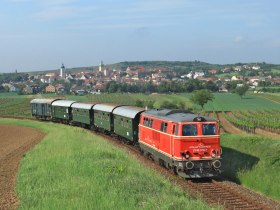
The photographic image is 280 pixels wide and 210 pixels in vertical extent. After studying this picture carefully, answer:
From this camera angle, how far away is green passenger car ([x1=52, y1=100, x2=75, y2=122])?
5918 cm

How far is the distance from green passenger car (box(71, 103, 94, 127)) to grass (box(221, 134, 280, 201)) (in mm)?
23501

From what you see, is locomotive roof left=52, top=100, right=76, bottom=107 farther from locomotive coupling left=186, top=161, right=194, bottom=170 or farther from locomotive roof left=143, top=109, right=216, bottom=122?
locomotive coupling left=186, top=161, right=194, bottom=170

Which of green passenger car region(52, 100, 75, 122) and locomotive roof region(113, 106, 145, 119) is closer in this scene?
locomotive roof region(113, 106, 145, 119)

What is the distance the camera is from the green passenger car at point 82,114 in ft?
163

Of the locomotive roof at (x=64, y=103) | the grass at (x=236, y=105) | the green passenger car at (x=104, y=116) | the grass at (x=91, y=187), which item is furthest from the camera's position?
the grass at (x=236, y=105)

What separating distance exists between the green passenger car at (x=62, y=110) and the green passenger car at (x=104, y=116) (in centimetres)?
1139

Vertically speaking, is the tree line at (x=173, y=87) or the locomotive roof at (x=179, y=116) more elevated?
the locomotive roof at (x=179, y=116)

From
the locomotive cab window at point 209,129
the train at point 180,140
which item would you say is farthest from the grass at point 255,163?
the locomotive cab window at point 209,129

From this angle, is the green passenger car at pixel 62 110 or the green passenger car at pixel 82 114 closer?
the green passenger car at pixel 82 114

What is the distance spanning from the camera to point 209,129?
71.6 feet

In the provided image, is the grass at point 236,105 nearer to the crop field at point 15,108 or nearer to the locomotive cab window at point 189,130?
the crop field at point 15,108

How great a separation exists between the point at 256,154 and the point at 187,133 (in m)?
5.31

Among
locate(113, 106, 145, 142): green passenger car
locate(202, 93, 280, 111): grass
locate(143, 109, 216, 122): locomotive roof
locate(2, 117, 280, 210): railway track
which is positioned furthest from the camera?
locate(202, 93, 280, 111): grass

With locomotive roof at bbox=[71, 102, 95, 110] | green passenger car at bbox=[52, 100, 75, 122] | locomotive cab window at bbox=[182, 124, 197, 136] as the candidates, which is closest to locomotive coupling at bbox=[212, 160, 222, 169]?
locomotive cab window at bbox=[182, 124, 197, 136]
